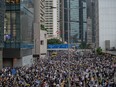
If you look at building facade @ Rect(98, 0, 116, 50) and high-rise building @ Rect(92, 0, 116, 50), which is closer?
high-rise building @ Rect(92, 0, 116, 50)

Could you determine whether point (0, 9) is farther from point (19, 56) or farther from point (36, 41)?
point (36, 41)

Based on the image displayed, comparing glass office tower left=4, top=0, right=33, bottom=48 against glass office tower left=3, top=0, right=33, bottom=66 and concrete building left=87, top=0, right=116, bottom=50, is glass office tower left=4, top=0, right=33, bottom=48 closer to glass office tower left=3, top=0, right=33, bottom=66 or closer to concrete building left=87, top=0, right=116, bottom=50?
glass office tower left=3, top=0, right=33, bottom=66

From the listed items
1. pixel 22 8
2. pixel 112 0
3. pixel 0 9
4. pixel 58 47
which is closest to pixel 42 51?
pixel 58 47

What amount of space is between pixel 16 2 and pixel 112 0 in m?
62.0

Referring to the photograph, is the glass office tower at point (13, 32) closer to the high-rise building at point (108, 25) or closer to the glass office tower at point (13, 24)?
the glass office tower at point (13, 24)

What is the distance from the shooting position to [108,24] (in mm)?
105688

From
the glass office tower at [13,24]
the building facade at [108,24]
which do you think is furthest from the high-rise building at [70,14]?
the building facade at [108,24]

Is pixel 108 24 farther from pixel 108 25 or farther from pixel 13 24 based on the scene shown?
pixel 13 24

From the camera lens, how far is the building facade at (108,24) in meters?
106

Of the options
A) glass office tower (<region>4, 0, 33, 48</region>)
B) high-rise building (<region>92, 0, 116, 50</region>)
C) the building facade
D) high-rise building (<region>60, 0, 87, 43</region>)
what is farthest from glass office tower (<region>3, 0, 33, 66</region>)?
the building facade

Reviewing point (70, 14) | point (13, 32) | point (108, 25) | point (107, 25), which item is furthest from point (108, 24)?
point (13, 32)

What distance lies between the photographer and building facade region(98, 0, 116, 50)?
10550 cm

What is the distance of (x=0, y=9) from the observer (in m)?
39.9

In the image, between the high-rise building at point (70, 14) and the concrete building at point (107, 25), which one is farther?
the concrete building at point (107, 25)
